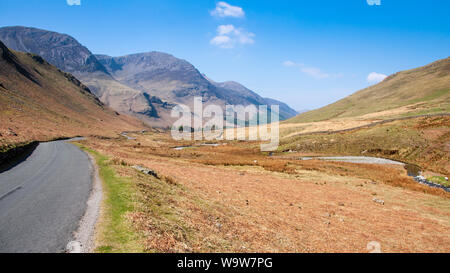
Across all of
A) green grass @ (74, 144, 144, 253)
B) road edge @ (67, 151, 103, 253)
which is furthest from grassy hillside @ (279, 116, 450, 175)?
road edge @ (67, 151, 103, 253)

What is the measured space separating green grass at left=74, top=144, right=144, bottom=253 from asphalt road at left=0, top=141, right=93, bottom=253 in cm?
115

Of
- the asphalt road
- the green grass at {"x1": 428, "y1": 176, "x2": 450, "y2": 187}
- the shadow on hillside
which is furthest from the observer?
the green grass at {"x1": 428, "y1": 176, "x2": 450, "y2": 187}

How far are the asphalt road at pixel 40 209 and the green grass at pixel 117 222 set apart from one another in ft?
3.76

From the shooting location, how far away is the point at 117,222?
10.5 meters

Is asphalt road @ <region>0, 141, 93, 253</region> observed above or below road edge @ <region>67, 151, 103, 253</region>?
above

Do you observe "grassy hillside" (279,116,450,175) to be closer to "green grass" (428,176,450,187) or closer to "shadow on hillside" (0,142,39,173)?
"green grass" (428,176,450,187)

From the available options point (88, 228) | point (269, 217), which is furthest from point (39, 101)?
point (269, 217)

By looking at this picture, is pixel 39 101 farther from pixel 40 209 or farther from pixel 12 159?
pixel 40 209

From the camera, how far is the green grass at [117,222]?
8266 millimetres

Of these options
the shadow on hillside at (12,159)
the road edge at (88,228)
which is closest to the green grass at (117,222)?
the road edge at (88,228)

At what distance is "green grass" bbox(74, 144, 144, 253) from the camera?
27.1 ft

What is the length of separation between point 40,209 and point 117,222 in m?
5.10

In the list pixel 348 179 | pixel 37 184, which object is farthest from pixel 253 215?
pixel 348 179

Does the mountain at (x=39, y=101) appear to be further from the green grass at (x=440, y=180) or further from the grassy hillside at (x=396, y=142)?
the green grass at (x=440, y=180)
